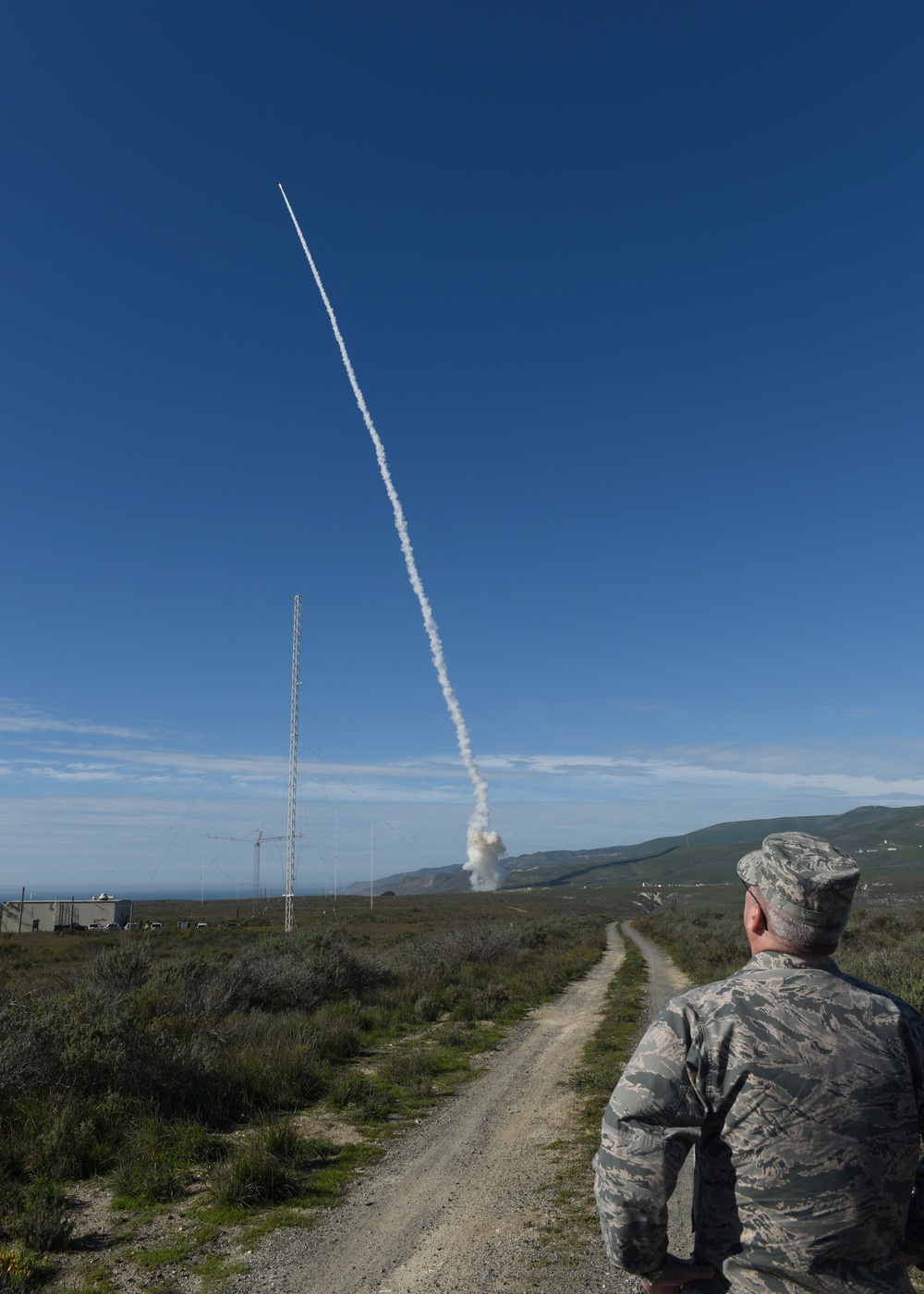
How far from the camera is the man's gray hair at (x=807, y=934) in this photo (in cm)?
249

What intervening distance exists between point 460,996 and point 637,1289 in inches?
556

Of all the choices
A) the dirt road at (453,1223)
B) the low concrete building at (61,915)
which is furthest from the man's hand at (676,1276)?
the low concrete building at (61,915)

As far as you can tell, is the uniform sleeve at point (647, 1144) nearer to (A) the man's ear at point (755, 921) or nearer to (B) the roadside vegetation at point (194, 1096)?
(A) the man's ear at point (755, 921)

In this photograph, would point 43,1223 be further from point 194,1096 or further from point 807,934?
point 807,934

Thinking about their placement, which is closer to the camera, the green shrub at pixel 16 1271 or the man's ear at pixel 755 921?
the man's ear at pixel 755 921

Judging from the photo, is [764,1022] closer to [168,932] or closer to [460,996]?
[460,996]

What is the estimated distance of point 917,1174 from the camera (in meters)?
2.56

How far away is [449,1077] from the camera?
12.3 metres

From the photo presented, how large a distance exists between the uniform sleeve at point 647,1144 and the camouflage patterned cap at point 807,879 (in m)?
0.52

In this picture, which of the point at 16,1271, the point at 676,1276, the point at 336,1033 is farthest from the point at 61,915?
the point at 676,1276

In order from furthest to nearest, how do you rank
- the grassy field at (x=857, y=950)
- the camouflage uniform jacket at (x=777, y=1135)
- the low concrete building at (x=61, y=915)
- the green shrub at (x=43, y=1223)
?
1. the low concrete building at (x=61, y=915)
2. the grassy field at (x=857, y=950)
3. the green shrub at (x=43, y=1223)
4. the camouflage uniform jacket at (x=777, y=1135)

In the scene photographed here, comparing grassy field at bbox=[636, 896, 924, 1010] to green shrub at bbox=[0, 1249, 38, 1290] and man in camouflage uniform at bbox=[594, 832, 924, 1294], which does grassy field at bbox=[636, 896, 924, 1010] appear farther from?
green shrub at bbox=[0, 1249, 38, 1290]

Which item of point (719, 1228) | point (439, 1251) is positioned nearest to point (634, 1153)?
point (719, 1228)

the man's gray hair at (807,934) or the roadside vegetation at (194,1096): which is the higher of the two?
the man's gray hair at (807,934)
